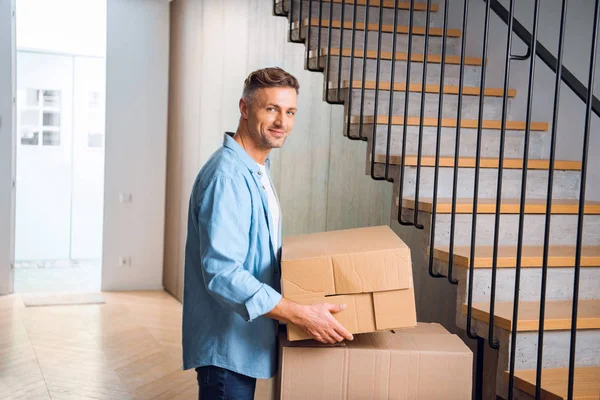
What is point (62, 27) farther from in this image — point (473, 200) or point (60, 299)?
point (473, 200)

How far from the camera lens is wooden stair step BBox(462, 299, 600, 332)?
2.28 metres

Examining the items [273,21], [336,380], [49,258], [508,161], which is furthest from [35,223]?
[336,380]

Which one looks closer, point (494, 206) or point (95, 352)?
point (494, 206)

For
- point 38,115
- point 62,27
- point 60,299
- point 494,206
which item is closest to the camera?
point 494,206

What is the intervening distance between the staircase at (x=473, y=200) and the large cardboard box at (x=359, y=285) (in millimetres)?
502

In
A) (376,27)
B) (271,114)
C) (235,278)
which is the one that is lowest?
(235,278)

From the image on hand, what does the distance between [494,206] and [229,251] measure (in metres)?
1.33

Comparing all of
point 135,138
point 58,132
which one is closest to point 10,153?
point 135,138

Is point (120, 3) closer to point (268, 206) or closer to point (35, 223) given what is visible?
point (35, 223)

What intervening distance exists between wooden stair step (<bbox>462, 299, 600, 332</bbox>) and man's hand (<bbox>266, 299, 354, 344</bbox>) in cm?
69

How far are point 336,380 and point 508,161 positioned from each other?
1.59 metres

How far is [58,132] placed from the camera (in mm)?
8766

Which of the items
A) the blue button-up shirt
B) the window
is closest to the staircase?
the blue button-up shirt

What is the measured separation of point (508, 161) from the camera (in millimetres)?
3145
